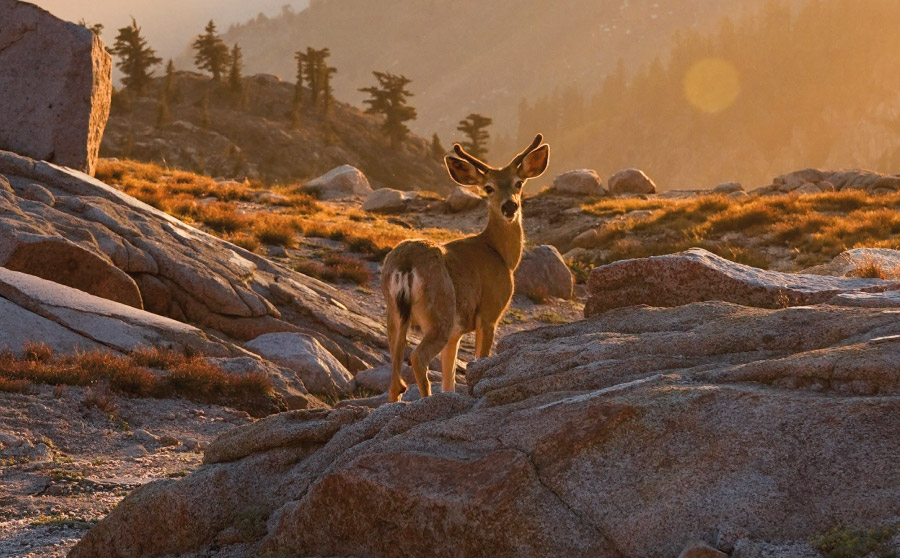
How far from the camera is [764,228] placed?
27750 mm

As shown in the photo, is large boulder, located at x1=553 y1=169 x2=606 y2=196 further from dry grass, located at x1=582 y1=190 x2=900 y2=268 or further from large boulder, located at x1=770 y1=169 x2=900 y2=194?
large boulder, located at x1=770 y1=169 x2=900 y2=194

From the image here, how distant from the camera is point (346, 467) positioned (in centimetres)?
532

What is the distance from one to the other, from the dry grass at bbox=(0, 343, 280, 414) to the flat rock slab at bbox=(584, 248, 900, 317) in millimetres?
5203

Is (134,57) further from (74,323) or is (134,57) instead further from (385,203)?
(74,323)

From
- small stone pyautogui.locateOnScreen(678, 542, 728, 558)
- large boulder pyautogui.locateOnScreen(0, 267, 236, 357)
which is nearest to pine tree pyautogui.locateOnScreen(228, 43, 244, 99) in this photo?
large boulder pyautogui.locateOnScreen(0, 267, 236, 357)

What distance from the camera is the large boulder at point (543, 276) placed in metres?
23.0

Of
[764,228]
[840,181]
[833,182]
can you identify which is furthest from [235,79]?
[764,228]

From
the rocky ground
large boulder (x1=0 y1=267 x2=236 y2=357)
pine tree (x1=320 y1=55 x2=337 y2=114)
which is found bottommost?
the rocky ground

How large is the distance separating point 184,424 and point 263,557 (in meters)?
6.29

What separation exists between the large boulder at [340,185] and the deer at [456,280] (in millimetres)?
32130

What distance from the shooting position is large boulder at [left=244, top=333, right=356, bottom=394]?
1403 cm

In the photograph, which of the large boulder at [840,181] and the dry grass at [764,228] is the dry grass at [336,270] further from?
the large boulder at [840,181]

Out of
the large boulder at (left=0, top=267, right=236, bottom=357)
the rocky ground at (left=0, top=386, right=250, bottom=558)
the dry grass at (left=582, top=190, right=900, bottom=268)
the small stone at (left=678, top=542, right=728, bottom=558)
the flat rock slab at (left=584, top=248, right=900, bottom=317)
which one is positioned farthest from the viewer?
the dry grass at (left=582, top=190, right=900, bottom=268)

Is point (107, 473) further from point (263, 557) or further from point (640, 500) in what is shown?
point (640, 500)
